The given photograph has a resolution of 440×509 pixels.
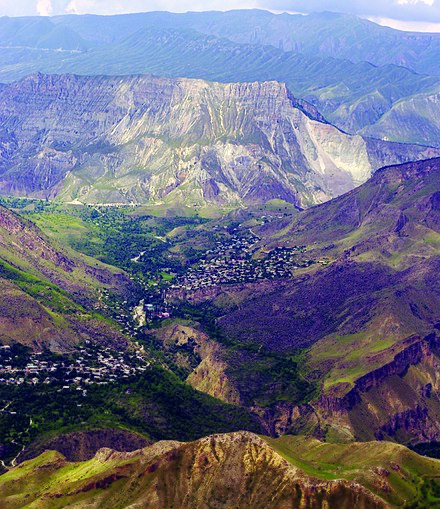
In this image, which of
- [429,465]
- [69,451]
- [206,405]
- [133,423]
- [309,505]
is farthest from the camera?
[206,405]

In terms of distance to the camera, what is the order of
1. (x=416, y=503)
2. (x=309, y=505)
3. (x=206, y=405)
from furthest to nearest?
1. (x=206, y=405)
2. (x=416, y=503)
3. (x=309, y=505)

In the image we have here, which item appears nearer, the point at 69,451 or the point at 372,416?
the point at 69,451

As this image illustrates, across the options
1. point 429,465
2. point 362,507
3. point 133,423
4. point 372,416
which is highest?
point 362,507

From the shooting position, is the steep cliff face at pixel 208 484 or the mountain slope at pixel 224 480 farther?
the mountain slope at pixel 224 480

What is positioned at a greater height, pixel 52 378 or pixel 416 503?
pixel 416 503

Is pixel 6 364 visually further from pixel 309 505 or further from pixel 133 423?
pixel 309 505

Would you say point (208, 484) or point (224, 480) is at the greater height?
point (224, 480)

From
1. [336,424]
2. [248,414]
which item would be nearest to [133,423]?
[248,414]

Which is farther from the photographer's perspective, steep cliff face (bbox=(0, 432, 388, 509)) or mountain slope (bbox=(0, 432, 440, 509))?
mountain slope (bbox=(0, 432, 440, 509))
